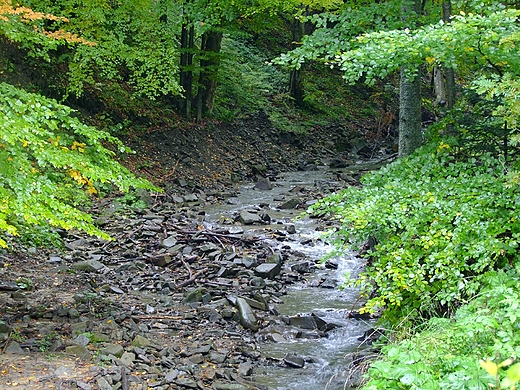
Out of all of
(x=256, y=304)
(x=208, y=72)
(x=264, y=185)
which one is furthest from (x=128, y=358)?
(x=208, y=72)

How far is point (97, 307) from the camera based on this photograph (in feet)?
27.6

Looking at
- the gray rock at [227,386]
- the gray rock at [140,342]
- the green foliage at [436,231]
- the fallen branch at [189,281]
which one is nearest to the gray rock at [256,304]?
the fallen branch at [189,281]

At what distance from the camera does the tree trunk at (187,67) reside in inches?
723

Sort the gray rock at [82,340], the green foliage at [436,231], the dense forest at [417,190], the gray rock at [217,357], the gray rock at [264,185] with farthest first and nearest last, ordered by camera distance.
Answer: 1. the gray rock at [264,185]
2. the gray rock at [217,357]
3. the gray rock at [82,340]
4. the green foliage at [436,231]
5. the dense forest at [417,190]

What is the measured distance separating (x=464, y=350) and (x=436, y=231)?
1691 mm

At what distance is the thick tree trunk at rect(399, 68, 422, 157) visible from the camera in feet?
30.4

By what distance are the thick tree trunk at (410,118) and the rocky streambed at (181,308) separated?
9.59ft

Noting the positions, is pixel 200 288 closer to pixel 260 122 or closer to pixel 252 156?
pixel 252 156

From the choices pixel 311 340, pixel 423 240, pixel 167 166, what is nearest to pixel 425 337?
pixel 423 240

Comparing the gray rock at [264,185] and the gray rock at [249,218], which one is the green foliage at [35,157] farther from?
the gray rock at [264,185]

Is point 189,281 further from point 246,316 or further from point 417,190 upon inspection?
point 417,190

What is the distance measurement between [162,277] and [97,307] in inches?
82.8

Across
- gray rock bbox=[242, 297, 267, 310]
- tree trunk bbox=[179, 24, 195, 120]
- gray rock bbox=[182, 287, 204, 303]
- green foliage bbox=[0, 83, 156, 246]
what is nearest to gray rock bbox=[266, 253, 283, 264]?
gray rock bbox=[242, 297, 267, 310]

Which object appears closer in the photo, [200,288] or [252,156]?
[200,288]
